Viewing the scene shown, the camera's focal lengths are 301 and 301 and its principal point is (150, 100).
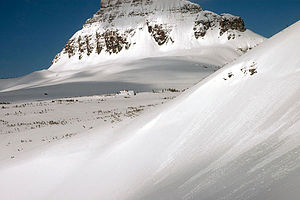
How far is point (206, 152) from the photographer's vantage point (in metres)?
4.43

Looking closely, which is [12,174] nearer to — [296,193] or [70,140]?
[70,140]

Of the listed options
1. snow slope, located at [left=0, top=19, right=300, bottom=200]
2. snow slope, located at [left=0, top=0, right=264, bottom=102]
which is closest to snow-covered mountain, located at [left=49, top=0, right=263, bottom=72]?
snow slope, located at [left=0, top=0, right=264, bottom=102]

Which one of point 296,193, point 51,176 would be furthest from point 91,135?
point 296,193

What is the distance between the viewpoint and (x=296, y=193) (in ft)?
7.65

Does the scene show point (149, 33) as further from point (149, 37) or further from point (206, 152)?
point (206, 152)

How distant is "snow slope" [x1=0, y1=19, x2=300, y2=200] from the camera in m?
3.17

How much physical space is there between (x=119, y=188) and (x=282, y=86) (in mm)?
3053

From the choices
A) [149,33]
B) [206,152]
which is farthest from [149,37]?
[206,152]

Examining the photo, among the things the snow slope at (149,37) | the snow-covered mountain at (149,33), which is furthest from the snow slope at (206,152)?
the snow-covered mountain at (149,33)

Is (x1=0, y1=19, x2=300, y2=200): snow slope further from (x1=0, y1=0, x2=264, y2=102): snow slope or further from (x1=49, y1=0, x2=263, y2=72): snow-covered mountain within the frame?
(x1=49, y1=0, x2=263, y2=72): snow-covered mountain

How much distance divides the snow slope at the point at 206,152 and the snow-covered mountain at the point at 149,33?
83015 mm

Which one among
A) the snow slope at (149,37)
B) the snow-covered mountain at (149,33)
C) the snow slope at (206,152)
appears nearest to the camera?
the snow slope at (206,152)

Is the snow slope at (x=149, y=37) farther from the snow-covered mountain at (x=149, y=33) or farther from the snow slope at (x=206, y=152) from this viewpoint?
the snow slope at (x=206, y=152)

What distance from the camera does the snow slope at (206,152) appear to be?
3174 millimetres
